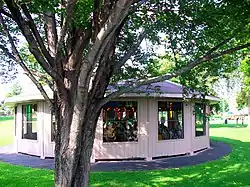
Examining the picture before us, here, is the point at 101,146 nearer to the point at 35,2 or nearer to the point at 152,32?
the point at 152,32

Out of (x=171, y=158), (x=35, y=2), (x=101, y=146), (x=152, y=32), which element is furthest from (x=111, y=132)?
(x=35, y=2)

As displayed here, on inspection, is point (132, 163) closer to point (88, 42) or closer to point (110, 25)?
point (88, 42)

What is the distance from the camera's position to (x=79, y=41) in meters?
5.48

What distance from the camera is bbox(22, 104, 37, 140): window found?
1466cm

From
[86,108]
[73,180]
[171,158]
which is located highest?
[86,108]

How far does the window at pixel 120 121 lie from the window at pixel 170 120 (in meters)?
1.24

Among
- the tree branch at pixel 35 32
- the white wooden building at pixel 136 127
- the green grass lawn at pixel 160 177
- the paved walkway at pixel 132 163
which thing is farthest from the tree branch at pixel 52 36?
the white wooden building at pixel 136 127

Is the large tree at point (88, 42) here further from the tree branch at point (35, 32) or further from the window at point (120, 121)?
the window at point (120, 121)

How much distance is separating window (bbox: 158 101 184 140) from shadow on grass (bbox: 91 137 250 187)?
2.91m

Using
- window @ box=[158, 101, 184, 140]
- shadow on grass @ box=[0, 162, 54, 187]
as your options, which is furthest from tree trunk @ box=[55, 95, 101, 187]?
window @ box=[158, 101, 184, 140]

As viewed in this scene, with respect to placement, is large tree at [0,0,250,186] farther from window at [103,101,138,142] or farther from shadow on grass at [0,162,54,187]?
window at [103,101,138,142]

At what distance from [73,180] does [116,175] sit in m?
4.74

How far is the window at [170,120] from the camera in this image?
1340 cm

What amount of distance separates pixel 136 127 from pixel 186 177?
4.31 metres
